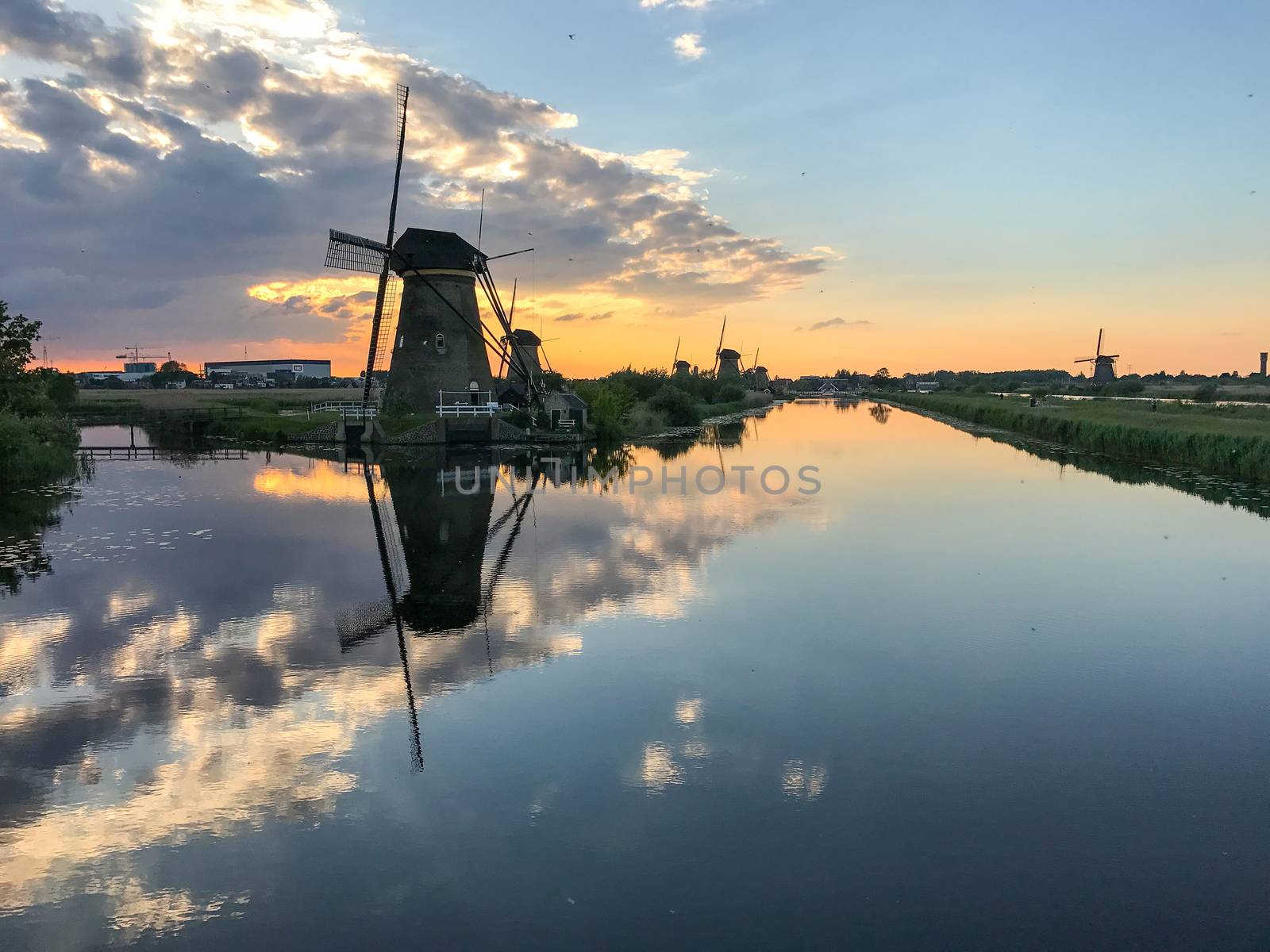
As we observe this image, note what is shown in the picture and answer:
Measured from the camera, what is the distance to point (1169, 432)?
1259 inches

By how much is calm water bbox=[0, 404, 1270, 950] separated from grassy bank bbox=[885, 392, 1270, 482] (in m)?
13.8

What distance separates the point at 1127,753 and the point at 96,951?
773 cm

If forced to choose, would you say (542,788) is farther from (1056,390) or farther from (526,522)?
(1056,390)

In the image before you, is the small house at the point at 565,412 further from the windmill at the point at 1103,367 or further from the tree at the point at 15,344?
the windmill at the point at 1103,367

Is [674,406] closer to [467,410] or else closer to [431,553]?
[467,410]

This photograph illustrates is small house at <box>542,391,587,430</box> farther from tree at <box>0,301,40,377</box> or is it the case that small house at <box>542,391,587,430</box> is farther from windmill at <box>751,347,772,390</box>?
windmill at <box>751,347,772,390</box>

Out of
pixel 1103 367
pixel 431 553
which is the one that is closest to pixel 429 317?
pixel 431 553

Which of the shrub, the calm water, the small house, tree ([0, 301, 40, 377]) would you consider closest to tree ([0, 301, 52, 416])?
tree ([0, 301, 40, 377])

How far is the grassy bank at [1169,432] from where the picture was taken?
1077 inches

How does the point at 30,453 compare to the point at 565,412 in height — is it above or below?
below

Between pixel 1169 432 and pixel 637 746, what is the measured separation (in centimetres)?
3251

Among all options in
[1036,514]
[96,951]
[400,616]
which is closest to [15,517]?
[400,616]

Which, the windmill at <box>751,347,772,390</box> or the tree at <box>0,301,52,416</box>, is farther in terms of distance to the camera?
the windmill at <box>751,347,772,390</box>

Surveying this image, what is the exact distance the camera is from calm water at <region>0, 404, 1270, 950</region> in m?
5.06
